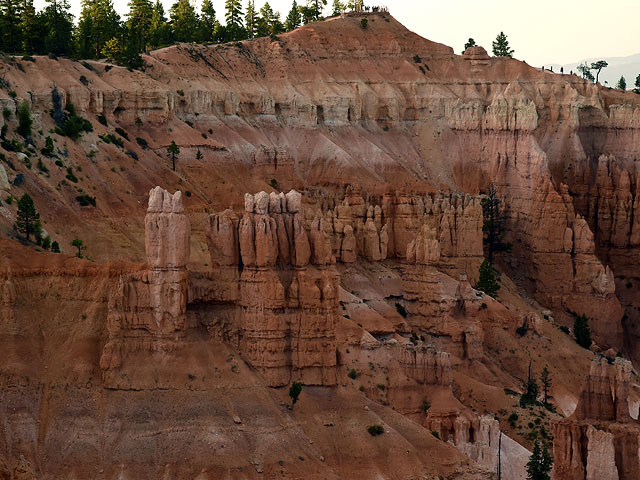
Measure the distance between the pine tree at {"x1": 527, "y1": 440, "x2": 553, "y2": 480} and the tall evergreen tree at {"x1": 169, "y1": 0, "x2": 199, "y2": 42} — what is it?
83060 millimetres

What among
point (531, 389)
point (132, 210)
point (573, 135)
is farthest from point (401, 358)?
point (573, 135)

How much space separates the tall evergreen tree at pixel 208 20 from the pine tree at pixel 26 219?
268ft

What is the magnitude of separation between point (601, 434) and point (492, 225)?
2545 inches

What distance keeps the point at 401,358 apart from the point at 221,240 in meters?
23.8

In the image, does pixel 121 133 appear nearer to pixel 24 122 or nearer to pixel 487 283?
pixel 24 122

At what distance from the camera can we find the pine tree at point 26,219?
316ft

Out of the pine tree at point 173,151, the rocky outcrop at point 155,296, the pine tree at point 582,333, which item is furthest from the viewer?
the pine tree at point 582,333

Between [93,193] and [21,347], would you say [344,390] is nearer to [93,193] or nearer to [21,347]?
[21,347]

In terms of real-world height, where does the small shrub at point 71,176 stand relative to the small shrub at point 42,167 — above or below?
below

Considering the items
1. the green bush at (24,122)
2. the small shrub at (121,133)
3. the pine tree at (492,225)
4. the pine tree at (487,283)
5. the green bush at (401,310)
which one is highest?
the green bush at (24,122)

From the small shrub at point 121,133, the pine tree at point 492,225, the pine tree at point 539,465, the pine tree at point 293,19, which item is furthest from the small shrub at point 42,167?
the pine tree at point 293,19

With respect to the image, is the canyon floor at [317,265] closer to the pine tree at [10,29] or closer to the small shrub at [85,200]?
the small shrub at [85,200]

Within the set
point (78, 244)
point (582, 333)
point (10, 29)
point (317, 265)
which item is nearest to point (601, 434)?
point (317, 265)

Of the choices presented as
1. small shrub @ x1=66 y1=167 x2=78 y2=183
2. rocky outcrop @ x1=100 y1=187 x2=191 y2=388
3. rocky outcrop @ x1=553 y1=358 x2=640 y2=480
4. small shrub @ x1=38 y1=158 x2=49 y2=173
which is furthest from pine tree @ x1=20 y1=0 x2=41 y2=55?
rocky outcrop @ x1=553 y1=358 x2=640 y2=480
